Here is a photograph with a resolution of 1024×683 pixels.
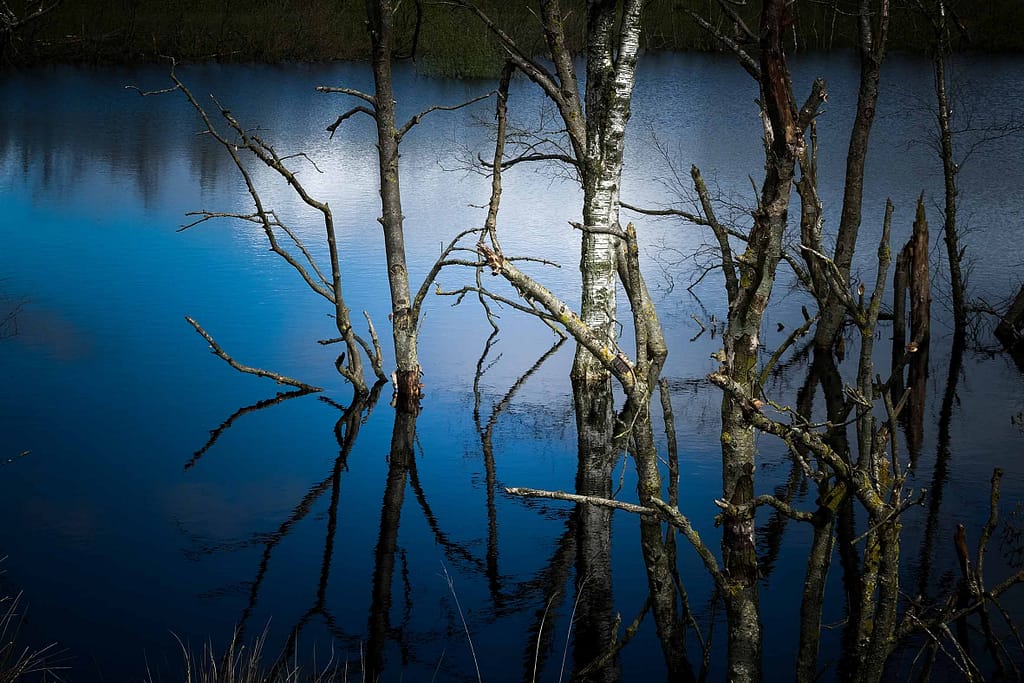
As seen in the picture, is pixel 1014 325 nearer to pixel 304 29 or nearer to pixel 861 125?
pixel 861 125

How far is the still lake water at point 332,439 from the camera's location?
21.3 ft

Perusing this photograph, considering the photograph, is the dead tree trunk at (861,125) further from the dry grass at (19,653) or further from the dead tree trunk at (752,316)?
the dry grass at (19,653)

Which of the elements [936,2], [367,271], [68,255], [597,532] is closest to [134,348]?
[367,271]

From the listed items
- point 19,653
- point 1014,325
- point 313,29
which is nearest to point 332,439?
point 19,653

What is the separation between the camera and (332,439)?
9.47m

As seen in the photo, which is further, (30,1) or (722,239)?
(30,1)

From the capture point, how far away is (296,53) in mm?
37969

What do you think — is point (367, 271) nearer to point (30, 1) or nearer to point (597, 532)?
point (597, 532)

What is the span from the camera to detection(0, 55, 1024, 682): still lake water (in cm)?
650

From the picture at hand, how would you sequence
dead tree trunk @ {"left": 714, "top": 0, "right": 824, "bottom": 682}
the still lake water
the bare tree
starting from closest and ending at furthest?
dead tree trunk @ {"left": 714, "top": 0, "right": 824, "bottom": 682}, the still lake water, the bare tree

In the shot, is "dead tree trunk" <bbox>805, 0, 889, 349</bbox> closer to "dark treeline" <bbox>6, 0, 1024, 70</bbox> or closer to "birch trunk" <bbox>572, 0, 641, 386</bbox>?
"birch trunk" <bbox>572, 0, 641, 386</bbox>

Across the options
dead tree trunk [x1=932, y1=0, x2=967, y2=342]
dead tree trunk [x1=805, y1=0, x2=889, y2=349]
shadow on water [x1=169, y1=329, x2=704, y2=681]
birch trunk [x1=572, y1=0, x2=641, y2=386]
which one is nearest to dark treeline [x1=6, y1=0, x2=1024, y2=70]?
dead tree trunk [x1=932, y1=0, x2=967, y2=342]

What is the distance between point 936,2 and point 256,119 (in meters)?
18.9

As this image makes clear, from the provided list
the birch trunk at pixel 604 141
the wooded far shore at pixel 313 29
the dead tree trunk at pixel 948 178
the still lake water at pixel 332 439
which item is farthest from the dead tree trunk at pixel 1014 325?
the wooded far shore at pixel 313 29
